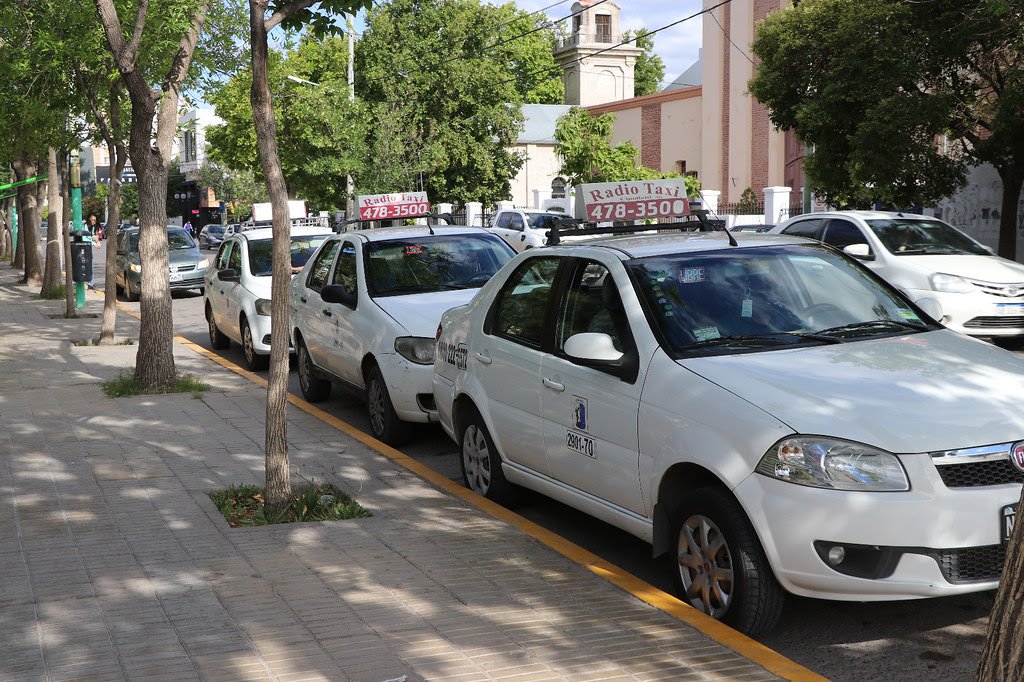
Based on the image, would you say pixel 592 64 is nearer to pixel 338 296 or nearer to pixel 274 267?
pixel 338 296

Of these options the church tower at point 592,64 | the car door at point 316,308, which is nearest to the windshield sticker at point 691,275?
the car door at point 316,308

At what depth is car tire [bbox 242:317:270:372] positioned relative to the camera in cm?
1285

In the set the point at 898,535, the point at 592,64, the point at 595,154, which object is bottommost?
the point at 898,535

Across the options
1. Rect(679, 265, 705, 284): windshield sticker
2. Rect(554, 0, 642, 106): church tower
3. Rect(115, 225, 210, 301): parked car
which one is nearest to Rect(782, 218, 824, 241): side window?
Rect(679, 265, 705, 284): windshield sticker

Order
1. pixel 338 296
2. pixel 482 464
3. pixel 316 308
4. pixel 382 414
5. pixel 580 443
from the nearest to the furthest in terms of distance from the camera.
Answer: pixel 580 443
pixel 482 464
pixel 382 414
pixel 338 296
pixel 316 308

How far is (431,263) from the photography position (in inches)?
381

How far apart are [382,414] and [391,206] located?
5.10 meters

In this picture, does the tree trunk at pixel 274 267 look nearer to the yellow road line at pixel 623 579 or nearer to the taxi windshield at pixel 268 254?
the yellow road line at pixel 623 579

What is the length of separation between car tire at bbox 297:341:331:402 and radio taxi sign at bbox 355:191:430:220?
101 inches

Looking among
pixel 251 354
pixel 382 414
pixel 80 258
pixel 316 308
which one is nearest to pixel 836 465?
pixel 382 414

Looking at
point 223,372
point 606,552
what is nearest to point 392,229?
point 223,372

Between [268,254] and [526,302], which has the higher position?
[268,254]

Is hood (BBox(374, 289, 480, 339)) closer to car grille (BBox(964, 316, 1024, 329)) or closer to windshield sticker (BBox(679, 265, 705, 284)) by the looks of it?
windshield sticker (BBox(679, 265, 705, 284))

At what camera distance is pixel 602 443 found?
5277mm
